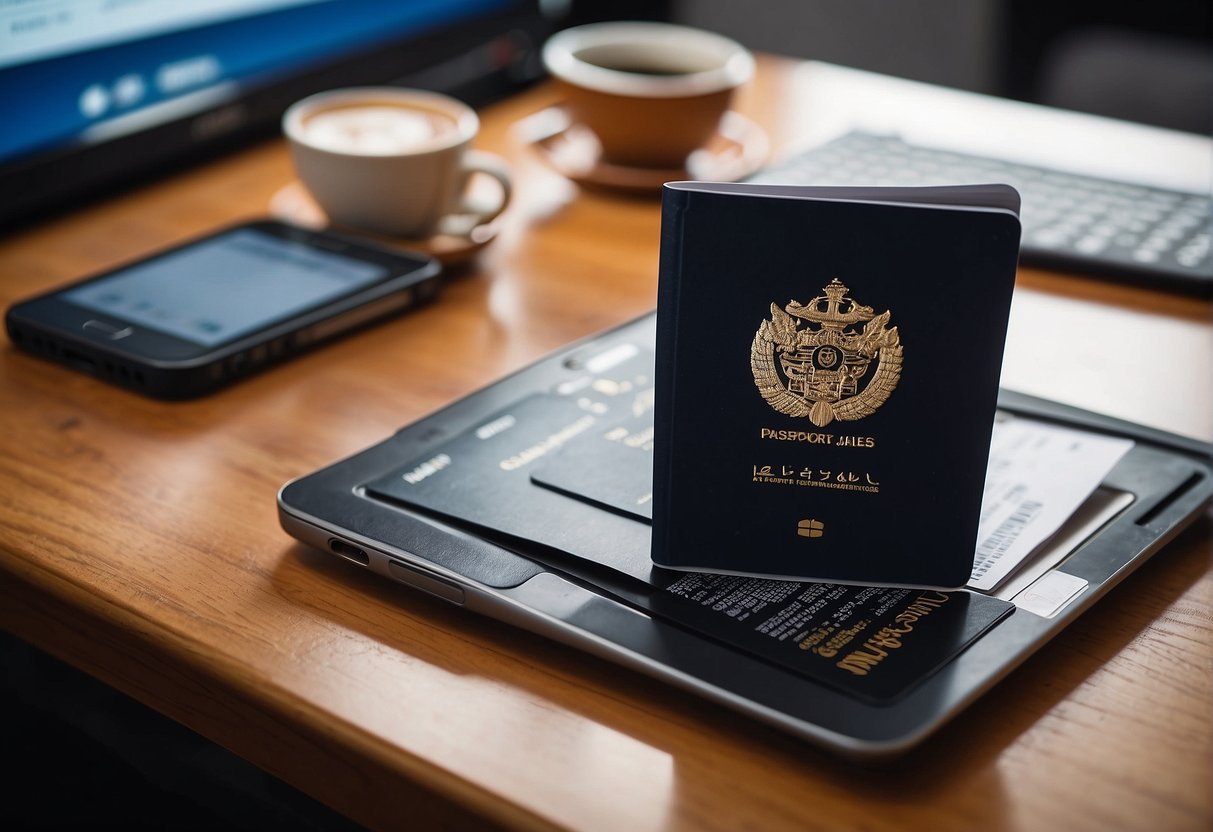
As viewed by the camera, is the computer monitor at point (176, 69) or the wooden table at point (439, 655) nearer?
the wooden table at point (439, 655)

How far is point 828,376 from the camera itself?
45 cm

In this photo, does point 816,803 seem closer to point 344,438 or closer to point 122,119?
point 344,438

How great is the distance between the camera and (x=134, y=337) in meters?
0.70

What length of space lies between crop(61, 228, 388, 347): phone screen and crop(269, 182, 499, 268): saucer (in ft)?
0.16

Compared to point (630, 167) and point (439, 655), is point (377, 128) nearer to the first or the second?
point (630, 167)

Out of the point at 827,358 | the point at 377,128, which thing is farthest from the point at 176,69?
the point at 827,358

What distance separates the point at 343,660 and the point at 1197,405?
503 mm

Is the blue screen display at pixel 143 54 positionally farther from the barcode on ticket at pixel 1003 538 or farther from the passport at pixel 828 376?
the barcode on ticket at pixel 1003 538

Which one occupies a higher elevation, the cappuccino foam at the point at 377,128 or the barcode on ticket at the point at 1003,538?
the cappuccino foam at the point at 377,128

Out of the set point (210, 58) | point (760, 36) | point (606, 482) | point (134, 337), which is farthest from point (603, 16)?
point (760, 36)

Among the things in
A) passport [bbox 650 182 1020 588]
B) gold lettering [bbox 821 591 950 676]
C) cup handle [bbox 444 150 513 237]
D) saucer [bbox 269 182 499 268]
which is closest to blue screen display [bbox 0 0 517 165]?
saucer [bbox 269 182 499 268]

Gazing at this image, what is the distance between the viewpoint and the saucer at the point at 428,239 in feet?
2.76

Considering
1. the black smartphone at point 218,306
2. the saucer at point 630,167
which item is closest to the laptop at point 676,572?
the black smartphone at point 218,306

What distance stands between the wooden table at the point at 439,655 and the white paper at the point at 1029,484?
1.6 inches
